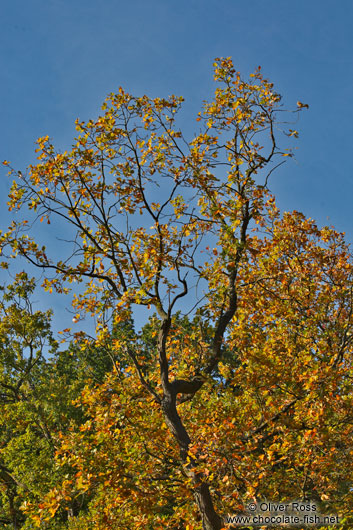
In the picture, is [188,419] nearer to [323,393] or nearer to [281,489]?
[281,489]

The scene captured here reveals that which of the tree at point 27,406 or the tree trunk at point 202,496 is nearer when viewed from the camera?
the tree trunk at point 202,496

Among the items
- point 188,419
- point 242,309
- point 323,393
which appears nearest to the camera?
point 323,393

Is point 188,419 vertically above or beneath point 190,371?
beneath

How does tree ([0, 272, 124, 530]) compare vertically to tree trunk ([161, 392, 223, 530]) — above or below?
above

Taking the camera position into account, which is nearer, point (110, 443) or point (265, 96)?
point (110, 443)

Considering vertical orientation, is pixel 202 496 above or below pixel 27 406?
below

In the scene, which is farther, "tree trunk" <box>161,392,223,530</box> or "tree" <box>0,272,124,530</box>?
"tree" <box>0,272,124,530</box>

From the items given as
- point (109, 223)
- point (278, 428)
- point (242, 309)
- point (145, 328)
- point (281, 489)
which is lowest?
point (281, 489)

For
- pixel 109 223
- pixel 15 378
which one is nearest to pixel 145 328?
pixel 15 378

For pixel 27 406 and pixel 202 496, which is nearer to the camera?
pixel 202 496

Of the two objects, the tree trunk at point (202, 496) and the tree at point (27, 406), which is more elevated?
the tree at point (27, 406)

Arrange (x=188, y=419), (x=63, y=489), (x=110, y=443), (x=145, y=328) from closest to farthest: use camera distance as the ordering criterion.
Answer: (x=63, y=489) < (x=110, y=443) < (x=188, y=419) < (x=145, y=328)

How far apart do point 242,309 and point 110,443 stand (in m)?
4.97

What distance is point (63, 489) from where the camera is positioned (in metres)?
7.03
